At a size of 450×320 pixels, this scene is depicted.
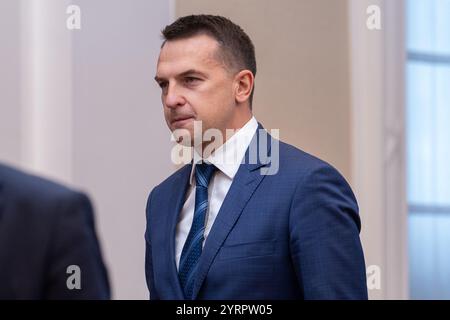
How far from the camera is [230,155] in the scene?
60.1 inches

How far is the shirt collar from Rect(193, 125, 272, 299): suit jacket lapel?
0.6 inches

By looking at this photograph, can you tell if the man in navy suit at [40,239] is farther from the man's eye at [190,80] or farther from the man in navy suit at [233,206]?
the man's eye at [190,80]

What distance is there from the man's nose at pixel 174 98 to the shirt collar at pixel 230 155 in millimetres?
97

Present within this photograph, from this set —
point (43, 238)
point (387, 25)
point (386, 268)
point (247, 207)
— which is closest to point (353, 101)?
point (387, 25)

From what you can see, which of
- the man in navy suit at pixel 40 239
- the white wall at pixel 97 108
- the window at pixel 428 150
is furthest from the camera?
the window at pixel 428 150

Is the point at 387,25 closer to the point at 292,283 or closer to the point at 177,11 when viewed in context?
Answer: the point at 177,11

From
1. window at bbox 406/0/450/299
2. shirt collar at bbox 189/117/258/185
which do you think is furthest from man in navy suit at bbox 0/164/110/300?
window at bbox 406/0/450/299

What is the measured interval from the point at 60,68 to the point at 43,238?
46.1 inches

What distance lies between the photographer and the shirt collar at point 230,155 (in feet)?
4.97

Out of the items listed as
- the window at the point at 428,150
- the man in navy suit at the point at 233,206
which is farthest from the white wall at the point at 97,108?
the window at the point at 428,150

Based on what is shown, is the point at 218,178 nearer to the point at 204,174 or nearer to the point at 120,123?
the point at 204,174

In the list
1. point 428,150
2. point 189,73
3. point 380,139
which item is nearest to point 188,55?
point 189,73

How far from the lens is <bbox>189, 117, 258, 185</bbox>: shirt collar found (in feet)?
4.97

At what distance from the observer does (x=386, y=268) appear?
250 centimetres
